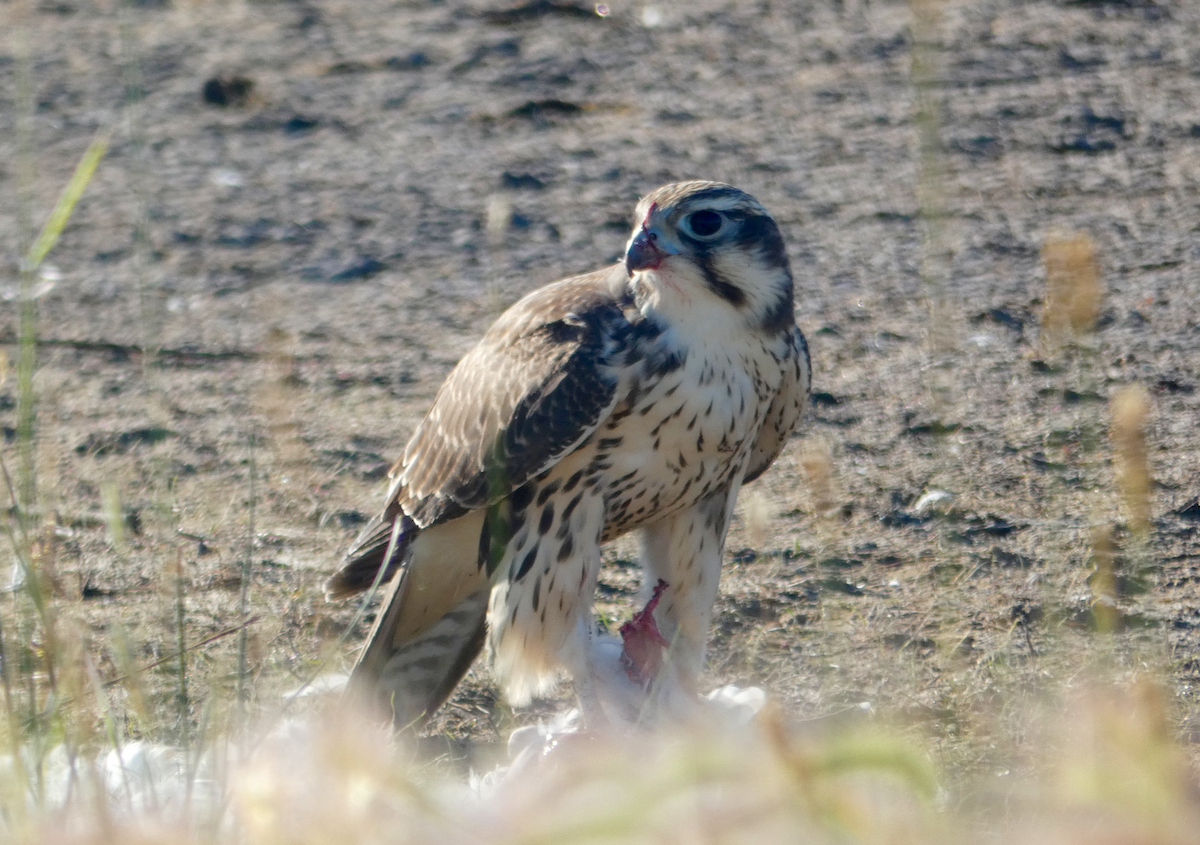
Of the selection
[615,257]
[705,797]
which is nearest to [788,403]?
[615,257]

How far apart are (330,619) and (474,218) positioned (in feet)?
8.82

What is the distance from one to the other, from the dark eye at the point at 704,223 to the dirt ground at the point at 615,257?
0.59 meters

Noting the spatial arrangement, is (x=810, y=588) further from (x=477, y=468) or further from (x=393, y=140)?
(x=393, y=140)

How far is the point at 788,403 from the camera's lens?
3379 millimetres

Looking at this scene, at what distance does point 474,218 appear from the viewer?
6148 mm

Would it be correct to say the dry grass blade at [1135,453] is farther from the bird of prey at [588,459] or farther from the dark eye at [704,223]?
the dark eye at [704,223]

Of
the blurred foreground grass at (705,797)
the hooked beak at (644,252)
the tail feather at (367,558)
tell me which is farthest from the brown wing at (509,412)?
the blurred foreground grass at (705,797)

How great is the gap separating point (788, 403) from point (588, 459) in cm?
51

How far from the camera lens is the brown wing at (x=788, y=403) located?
3.32 m

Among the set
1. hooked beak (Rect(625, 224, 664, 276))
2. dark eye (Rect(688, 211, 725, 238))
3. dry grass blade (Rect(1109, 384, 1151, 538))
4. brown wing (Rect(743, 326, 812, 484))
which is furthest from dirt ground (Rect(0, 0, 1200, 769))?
dark eye (Rect(688, 211, 725, 238))

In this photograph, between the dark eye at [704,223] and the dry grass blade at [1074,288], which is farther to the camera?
the dark eye at [704,223]

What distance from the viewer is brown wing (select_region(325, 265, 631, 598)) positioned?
310 cm

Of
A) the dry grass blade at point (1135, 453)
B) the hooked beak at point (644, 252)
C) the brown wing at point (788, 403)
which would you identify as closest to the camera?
the dry grass blade at point (1135, 453)

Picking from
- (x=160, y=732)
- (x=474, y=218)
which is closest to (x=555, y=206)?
(x=474, y=218)
